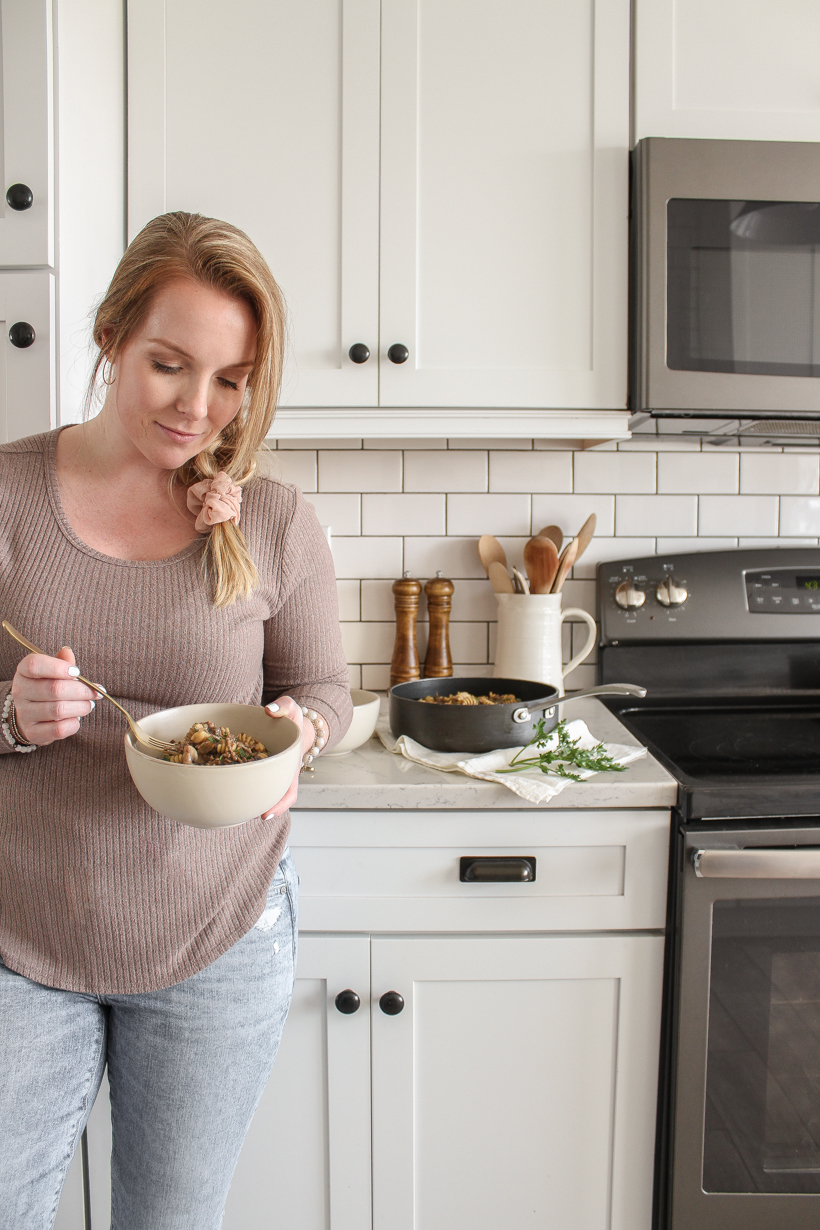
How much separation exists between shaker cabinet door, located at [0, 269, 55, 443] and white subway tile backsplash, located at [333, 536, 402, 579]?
0.67 m

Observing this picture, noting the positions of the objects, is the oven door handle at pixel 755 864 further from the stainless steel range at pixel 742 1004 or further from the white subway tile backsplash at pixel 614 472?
the white subway tile backsplash at pixel 614 472

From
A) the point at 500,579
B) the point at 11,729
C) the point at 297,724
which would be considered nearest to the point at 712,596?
the point at 500,579

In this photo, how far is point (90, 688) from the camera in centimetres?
85

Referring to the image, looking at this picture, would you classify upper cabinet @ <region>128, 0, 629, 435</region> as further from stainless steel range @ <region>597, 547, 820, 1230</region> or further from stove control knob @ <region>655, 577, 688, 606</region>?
stainless steel range @ <region>597, 547, 820, 1230</region>

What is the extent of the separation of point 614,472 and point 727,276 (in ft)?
1.50

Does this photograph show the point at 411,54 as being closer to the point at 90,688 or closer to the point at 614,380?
the point at 614,380

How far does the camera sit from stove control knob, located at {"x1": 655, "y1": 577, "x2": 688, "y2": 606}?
1668 millimetres

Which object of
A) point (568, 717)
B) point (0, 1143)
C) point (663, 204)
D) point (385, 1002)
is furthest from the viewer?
point (568, 717)

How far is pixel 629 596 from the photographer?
168 centimetres

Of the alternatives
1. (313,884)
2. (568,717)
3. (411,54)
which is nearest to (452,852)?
(313,884)

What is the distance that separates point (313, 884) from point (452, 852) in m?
0.21

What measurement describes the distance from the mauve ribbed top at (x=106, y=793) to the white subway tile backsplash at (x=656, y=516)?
106 cm

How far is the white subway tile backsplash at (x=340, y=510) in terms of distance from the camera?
1.72 meters

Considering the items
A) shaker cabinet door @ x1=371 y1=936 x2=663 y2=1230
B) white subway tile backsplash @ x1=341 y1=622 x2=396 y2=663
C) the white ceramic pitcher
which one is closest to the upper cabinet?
the white ceramic pitcher
